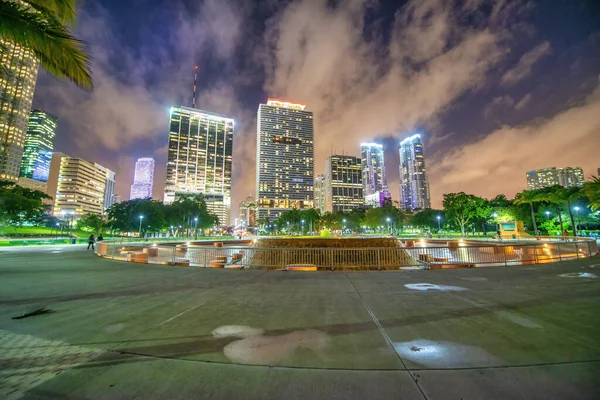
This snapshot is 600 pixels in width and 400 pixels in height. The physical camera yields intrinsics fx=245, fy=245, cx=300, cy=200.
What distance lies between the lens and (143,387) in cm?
267

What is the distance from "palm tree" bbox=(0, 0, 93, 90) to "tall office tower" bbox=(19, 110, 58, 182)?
213m

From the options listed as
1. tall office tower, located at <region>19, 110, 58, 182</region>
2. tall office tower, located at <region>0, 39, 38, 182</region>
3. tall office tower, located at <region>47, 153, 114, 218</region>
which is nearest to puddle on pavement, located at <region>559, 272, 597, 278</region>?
tall office tower, located at <region>0, 39, 38, 182</region>

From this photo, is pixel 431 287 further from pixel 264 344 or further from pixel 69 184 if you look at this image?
pixel 69 184

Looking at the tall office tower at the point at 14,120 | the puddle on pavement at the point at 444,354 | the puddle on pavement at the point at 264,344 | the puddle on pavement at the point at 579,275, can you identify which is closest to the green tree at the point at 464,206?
the puddle on pavement at the point at 579,275

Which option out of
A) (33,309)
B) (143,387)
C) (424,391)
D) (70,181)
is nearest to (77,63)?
(33,309)

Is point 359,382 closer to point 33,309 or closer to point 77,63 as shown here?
point 33,309

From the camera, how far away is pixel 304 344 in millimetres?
3750

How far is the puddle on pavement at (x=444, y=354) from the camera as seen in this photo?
312cm

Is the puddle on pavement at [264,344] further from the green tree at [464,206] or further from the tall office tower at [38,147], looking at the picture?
the tall office tower at [38,147]

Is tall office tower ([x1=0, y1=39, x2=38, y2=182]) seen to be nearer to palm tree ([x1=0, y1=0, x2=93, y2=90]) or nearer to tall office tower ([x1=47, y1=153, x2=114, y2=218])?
tall office tower ([x1=47, y1=153, x2=114, y2=218])

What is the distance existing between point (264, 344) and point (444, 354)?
101 inches

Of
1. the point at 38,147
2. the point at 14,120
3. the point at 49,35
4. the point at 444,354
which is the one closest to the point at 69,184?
the point at 38,147

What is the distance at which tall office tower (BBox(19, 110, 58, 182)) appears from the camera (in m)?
150

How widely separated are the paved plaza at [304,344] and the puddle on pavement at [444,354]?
0.6 inches
